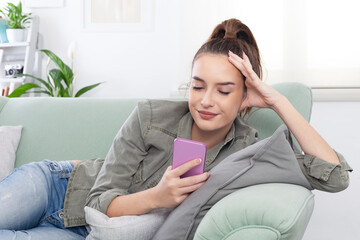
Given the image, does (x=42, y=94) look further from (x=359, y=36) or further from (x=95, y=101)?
(x=359, y=36)

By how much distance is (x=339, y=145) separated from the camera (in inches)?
94.0

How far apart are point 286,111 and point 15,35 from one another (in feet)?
6.82

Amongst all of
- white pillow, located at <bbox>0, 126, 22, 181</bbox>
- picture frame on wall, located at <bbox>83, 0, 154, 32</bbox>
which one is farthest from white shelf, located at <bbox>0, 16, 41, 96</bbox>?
white pillow, located at <bbox>0, 126, 22, 181</bbox>

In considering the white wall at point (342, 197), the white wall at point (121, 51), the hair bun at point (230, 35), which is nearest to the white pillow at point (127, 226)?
the hair bun at point (230, 35)

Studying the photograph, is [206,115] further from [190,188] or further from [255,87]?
[190,188]

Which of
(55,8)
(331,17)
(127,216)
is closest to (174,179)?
(127,216)

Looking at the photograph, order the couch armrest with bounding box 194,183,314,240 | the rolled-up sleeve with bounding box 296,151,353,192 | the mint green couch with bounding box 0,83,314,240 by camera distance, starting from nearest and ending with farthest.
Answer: the couch armrest with bounding box 194,183,314,240, the rolled-up sleeve with bounding box 296,151,353,192, the mint green couch with bounding box 0,83,314,240

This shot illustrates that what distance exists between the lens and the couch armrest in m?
0.87

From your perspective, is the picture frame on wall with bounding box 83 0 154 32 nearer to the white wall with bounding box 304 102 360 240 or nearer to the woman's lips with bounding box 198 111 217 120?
the white wall with bounding box 304 102 360 240

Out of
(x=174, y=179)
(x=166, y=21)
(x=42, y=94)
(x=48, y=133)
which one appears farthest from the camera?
(x=42, y=94)

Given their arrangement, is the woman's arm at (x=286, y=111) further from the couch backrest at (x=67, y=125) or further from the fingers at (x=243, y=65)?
the couch backrest at (x=67, y=125)

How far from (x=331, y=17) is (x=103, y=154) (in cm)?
144

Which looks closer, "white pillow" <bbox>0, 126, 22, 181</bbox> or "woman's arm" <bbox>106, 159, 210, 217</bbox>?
"woman's arm" <bbox>106, 159, 210, 217</bbox>

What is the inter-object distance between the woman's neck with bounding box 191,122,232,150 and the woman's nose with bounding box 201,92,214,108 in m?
0.16
